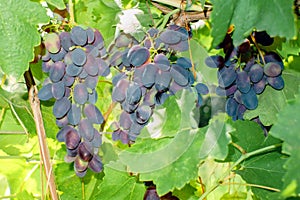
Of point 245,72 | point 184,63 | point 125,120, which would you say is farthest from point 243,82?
point 125,120

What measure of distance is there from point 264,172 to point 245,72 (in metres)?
0.19

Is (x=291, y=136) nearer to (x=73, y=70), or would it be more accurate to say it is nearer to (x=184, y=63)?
(x=184, y=63)

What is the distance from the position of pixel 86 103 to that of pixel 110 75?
0.08 m

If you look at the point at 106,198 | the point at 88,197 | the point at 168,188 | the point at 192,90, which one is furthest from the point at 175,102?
the point at 88,197

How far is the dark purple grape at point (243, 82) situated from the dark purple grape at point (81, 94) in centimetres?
29

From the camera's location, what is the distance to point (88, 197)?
143 cm

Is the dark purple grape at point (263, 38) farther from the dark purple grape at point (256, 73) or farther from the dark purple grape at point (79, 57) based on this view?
the dark purple grape at point (79, 57)

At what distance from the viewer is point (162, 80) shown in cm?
102

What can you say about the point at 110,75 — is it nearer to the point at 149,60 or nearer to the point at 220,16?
the point at 149,60

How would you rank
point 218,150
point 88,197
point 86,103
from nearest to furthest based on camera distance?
point 218,150 → point 86,103 → point 88,197

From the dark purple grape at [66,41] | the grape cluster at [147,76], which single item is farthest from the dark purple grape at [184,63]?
the dark purple grape at [66,41]

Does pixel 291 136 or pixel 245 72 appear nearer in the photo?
pixel 291 136

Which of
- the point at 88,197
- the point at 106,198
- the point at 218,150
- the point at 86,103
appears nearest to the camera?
the point at 218,150

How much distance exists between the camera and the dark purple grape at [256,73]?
3.69ft
